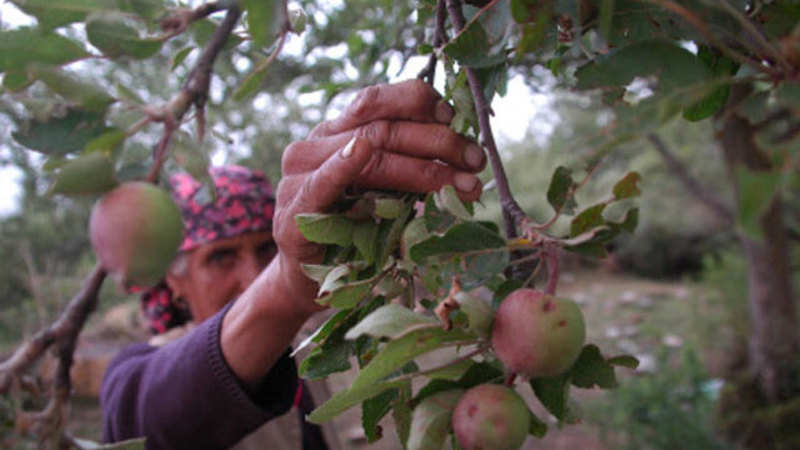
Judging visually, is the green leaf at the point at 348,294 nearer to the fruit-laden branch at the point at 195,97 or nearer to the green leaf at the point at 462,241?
the green leaf at the point at 462,241

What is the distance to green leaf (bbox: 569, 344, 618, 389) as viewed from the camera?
457 mm

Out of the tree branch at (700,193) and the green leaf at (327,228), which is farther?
the tree branch at (700,193)

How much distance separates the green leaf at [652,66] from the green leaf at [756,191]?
0.14 metres

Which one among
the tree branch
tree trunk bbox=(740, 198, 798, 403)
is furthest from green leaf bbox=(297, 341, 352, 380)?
tree trunk bbox=(740, 198, 798, 403)

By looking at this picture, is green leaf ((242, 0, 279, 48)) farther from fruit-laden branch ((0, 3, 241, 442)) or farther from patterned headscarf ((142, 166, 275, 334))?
patterned headscarf ((142, 166, 275, 334))

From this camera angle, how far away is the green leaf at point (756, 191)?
0.25 m

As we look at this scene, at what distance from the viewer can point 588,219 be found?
44 centimetres

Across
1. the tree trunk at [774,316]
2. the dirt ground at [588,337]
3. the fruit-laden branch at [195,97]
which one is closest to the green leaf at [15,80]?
the fruit-laden branch at [195,97]

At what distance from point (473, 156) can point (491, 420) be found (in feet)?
1.19

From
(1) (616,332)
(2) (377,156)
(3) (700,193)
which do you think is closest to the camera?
(2) (377,156)

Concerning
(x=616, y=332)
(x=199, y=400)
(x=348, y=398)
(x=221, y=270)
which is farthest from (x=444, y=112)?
(x=616, y=332)

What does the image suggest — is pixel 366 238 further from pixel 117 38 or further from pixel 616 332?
pixel 616 332

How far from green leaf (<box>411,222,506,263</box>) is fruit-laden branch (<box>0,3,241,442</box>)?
7.8 inches

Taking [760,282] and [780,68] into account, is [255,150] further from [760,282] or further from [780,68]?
[780,68]
